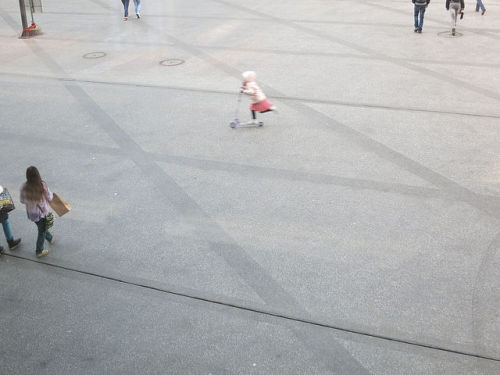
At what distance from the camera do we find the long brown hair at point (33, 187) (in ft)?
22.9

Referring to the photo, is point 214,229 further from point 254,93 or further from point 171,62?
point 171,62

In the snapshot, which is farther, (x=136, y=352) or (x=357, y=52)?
(x=357, y=52)

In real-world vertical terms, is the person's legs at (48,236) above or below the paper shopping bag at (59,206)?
below

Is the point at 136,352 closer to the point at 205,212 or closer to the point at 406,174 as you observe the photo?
the point at 205,212

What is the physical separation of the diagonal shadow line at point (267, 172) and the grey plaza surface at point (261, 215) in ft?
0.14

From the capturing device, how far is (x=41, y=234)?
7324 millimetres

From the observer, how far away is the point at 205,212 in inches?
332

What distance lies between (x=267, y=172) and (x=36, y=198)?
3975mm

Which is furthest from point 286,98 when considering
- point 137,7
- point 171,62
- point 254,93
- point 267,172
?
point 137,7

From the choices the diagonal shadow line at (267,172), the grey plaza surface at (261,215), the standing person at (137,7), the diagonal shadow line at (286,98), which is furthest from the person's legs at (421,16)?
the diagonal shadow line at (267,172)

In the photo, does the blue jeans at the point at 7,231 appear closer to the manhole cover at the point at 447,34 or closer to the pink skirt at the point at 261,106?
the pink skirt at the point at 261,106

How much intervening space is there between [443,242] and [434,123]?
15.0ft

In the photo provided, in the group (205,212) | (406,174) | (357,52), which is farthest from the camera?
(357,52)

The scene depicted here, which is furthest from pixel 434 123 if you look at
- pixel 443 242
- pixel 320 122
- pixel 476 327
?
pixel 476 327
